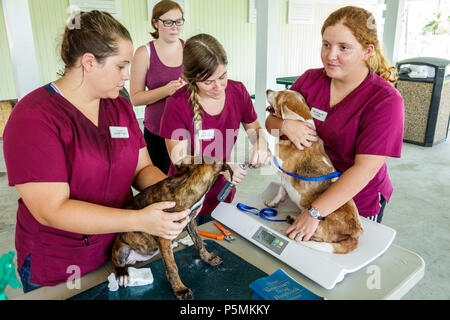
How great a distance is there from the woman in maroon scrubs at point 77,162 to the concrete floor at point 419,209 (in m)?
1.38

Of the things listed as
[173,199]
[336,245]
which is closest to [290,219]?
[336,245]

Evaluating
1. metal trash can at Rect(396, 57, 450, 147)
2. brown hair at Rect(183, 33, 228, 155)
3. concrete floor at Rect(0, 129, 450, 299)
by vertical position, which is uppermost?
brown hair at Rect(183, 33, 228, 155)

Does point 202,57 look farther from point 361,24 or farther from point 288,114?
point 361,24

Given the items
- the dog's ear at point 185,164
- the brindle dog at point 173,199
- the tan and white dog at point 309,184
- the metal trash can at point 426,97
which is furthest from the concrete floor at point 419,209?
the dog's ear at point 185,164

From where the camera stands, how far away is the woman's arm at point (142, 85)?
217 centimetres

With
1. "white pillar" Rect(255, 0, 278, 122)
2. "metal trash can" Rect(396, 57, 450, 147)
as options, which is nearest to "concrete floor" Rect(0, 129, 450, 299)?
"metal trash can" Rect(396, 57, 450, 147)

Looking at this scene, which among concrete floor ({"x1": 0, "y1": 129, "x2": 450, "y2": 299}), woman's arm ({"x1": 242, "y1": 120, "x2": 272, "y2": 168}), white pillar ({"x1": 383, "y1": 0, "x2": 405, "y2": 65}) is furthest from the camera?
white pillar ({"x1": 383, "y1": 0, "x2": 405, "y2": 65})

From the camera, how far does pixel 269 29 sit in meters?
3.63

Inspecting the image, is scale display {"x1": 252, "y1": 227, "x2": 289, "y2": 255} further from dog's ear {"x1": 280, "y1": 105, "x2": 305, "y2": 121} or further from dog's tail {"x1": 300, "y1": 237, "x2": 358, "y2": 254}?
dog's ear {"x1": 280, "y1": 105, "x2": 305, "y2": 121}

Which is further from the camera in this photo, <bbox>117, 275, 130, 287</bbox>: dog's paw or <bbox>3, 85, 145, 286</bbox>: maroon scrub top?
<bbox>117, 275, 130, 287</bbox>: dog's paw

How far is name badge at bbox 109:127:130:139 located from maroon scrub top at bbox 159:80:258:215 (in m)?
0.35

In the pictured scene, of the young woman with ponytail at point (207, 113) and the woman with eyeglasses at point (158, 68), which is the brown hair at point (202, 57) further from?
the woman with eyeglasses at point (158, 68)

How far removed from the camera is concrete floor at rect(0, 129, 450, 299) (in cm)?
239

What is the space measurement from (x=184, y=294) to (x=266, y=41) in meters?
3.18
